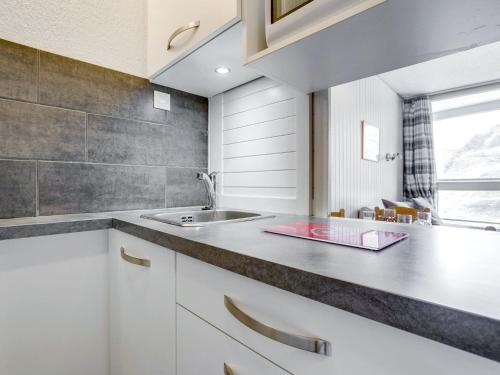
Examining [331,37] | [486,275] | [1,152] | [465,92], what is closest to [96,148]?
[1,152]

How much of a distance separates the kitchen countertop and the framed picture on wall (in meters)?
1.73

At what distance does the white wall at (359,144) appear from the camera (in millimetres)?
1902

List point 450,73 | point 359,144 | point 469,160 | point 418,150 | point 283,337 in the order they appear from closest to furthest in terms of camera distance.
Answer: point 283,337 < point 359,144 < point 450,73 < point 469,160 < point 418,150

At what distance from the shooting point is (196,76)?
4.39 ft

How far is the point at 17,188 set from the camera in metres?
1.05

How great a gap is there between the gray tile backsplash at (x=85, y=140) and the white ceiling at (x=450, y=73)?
206 cm

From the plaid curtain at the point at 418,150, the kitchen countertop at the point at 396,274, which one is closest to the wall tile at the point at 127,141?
the kitchen countertop at the point at 396,274

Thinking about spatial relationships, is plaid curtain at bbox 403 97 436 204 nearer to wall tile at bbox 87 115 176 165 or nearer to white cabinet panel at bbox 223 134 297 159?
white cabinet panel at bbox 223 134 297 159

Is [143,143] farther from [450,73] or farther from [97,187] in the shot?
[450,73]

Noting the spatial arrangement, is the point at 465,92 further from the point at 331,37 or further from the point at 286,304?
the point at 286,304

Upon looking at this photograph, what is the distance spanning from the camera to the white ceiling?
7.43ft

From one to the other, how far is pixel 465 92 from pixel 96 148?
3.88 metres

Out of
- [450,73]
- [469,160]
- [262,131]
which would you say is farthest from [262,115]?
[469,160]

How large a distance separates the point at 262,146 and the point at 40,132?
3.26 ft
